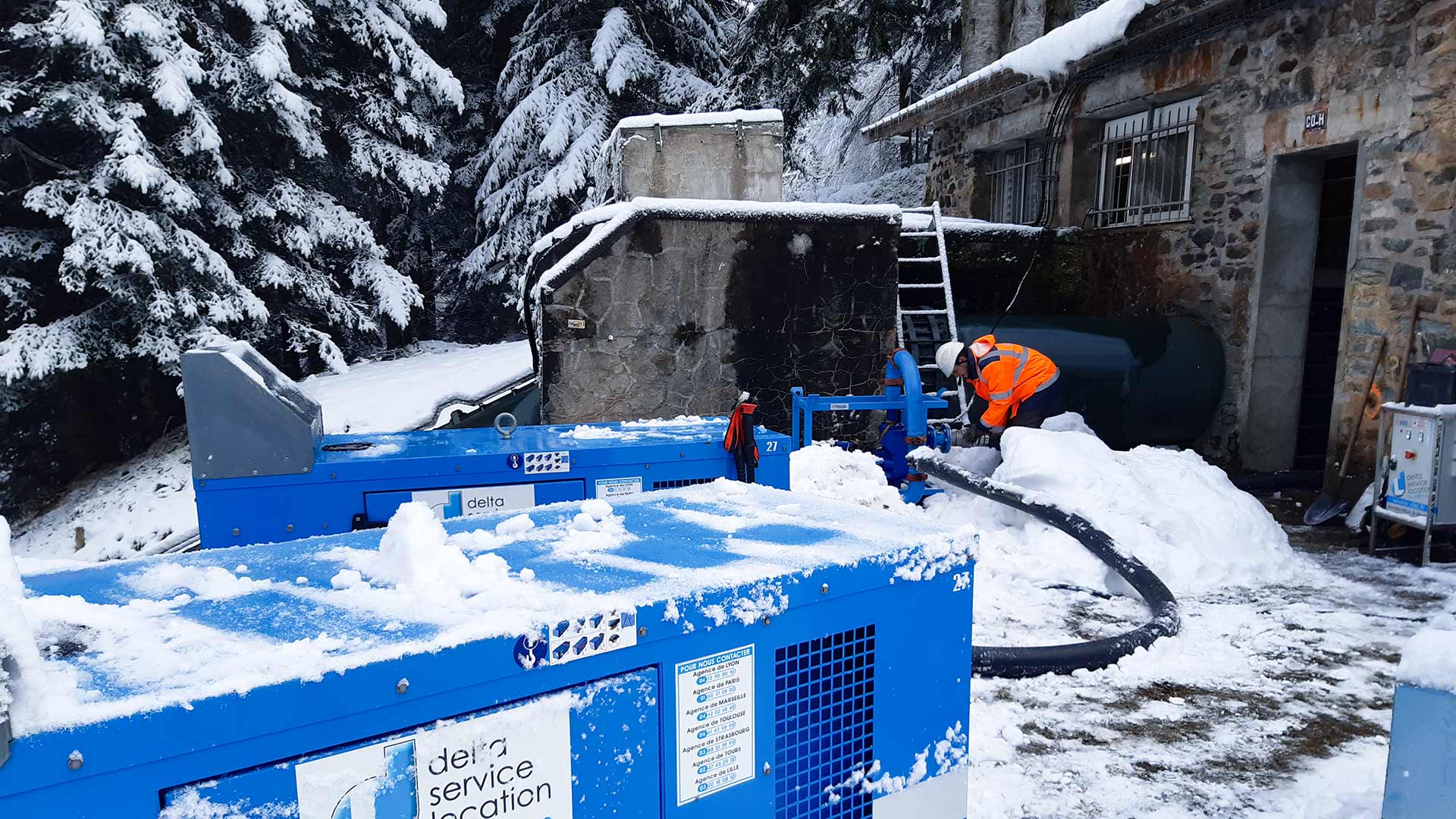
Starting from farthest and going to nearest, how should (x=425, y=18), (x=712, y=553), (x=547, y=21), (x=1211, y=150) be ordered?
(x=547, y=21)
(x=425, y=18)
(x=1211, y=150)
(x=712, y=553)

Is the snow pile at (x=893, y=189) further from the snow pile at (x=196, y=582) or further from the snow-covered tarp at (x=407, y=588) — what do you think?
the snow pile at (x=196, y=582)

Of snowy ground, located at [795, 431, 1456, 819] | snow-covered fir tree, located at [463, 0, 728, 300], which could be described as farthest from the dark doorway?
snow-covered fir tree, located at [463, 0, 728, 300]

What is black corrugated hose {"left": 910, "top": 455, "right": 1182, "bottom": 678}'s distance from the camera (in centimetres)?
385

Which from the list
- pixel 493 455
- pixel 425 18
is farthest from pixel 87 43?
pixel 493 455

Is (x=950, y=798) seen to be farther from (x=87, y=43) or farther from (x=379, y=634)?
(x=87, y=43)

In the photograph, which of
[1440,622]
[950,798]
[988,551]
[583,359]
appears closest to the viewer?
[950,798]

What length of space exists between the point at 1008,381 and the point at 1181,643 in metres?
2.75

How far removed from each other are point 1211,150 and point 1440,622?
6.53 meters

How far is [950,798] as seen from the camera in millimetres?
2096

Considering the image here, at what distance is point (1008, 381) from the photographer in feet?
22.0

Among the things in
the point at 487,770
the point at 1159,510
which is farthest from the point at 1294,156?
the point at 487,770

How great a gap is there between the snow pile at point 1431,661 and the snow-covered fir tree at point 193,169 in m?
10.1

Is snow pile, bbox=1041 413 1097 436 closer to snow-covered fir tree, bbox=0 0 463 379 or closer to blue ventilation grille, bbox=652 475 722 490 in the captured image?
blue ventilation grille, bbox=652 475 722 490

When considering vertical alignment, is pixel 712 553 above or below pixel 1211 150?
below
